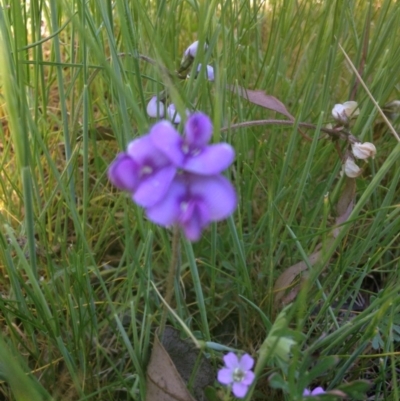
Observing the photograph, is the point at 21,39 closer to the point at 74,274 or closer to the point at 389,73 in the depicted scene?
the point at 74,274

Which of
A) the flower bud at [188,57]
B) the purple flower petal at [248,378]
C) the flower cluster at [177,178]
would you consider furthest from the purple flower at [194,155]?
the flower bud at [188,57]

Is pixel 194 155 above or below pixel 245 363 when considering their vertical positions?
above

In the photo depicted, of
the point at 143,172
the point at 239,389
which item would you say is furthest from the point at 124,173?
the point at 239,389

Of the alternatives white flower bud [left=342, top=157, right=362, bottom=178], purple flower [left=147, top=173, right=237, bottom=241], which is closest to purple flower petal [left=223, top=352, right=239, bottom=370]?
purple flower [left=147, top=173, right=237, bottom=241]

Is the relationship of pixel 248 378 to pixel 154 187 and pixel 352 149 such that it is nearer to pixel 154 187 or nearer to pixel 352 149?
pixel 154 187

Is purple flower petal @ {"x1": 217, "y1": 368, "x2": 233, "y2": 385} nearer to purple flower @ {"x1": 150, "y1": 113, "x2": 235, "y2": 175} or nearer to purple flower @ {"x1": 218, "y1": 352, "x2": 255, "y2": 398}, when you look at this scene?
purple flower @ {"x1": 218, "y1": 352, "x2": 255, "y2": 398}

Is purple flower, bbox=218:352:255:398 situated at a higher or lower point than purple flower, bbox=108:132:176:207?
lower

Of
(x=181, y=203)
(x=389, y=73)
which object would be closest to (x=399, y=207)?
(x=389, y=73)
